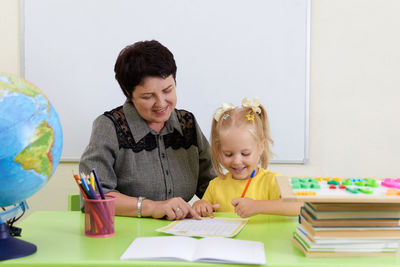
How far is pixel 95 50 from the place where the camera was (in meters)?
2.33

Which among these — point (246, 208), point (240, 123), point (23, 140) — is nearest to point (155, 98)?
point (240, 123)

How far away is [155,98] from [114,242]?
66cm

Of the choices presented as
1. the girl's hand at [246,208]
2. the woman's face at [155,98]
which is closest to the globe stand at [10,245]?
the girl's hand at [246,208]

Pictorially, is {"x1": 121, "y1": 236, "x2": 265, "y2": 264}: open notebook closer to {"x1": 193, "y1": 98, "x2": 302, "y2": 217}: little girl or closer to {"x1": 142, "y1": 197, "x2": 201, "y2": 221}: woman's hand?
{"x1": 142, "y1": 197, "x2": 201, "y2": 221}: woman's hand

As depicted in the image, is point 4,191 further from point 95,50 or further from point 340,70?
point 340,70

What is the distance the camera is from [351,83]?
231cm

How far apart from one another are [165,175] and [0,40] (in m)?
1.35

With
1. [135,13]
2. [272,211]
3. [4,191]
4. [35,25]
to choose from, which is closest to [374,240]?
[272,211]

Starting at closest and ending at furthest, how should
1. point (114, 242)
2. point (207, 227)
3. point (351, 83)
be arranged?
point (114, 242), point (207, 227), point (351, 83)

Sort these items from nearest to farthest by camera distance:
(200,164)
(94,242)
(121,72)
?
(94,242), (121,72), (200,164)

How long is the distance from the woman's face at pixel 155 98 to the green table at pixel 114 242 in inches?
17.0

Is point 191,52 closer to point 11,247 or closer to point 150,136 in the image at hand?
point 150,136

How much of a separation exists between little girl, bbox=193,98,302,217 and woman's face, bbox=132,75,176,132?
0.19 meters

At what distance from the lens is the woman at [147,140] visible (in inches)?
61.2
